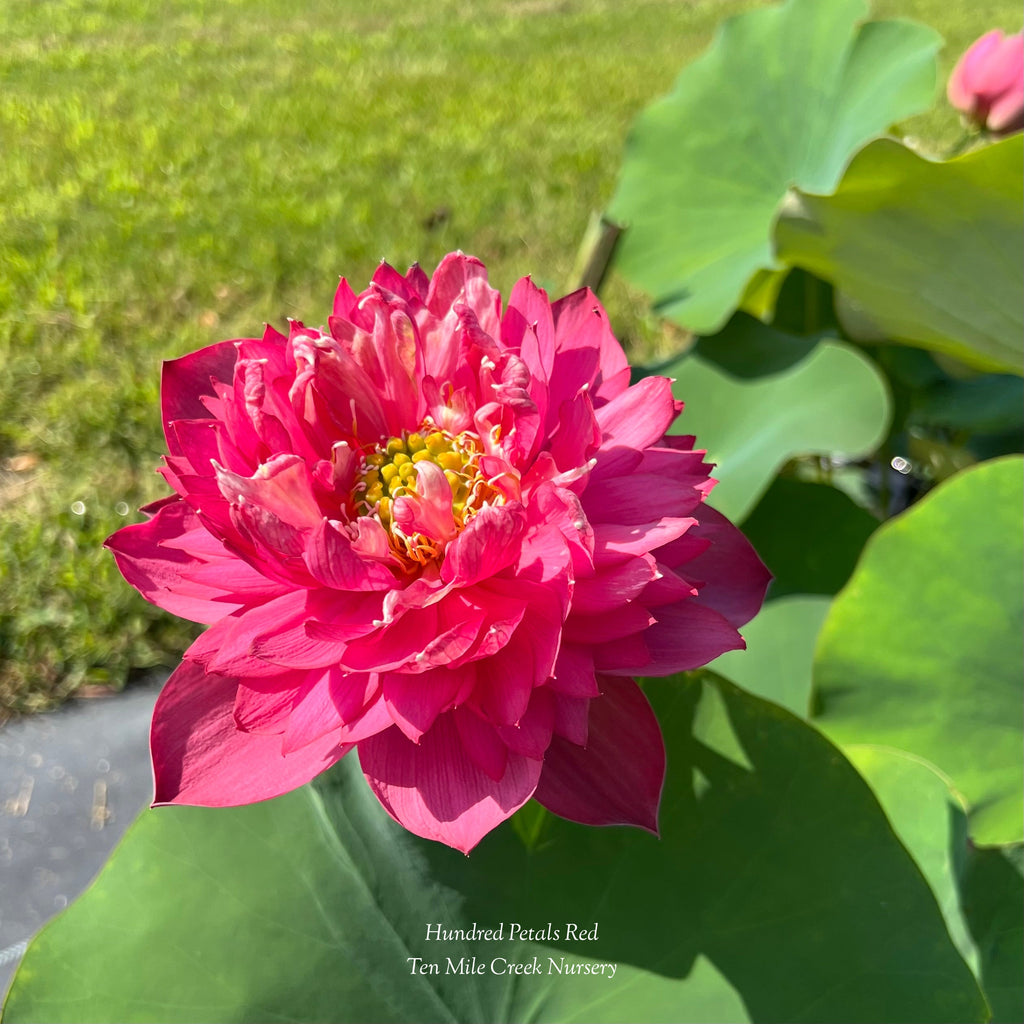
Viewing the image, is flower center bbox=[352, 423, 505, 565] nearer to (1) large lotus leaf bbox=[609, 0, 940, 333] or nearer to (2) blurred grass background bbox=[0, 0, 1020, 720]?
(1) large lotus leaf bbox=[609, 0, 940, 333]

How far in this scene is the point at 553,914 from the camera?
1.83 feet

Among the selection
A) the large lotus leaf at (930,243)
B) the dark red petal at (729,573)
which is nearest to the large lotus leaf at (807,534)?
the large lotus leaf at (930,243)

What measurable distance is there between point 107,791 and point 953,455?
4.04 feet

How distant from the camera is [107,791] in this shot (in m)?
1.24

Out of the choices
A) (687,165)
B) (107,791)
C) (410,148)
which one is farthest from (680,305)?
(410,148)

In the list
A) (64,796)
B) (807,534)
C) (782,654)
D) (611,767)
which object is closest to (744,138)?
(807,534)

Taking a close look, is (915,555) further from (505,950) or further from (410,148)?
(410,148)

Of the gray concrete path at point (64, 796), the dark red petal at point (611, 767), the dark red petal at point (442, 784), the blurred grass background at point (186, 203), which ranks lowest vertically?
the gray concrete path at point (64, 796)

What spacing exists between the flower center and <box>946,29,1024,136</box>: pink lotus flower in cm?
78

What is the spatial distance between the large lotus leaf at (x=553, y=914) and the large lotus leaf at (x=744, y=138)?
0.67m

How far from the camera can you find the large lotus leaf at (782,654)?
87 centimetres

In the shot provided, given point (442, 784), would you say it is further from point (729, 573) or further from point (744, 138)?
point (744, 138)

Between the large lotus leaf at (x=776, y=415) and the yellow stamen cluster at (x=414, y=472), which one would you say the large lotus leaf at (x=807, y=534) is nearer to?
the large lotus leaf at (x=776, y=415)

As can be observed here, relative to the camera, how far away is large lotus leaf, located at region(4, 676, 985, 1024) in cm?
54
